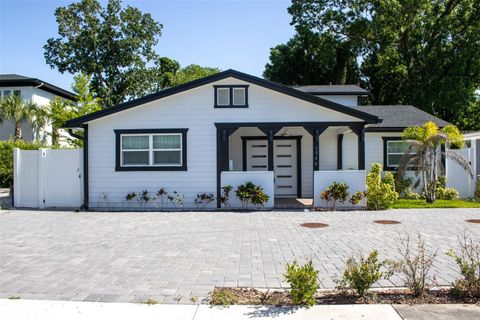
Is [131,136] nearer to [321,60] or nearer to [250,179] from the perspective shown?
[250,179]

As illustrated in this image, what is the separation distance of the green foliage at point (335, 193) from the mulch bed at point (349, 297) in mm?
8353

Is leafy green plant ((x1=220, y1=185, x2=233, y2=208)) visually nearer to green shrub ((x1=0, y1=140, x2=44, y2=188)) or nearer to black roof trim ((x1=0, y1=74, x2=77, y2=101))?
green shrub ((x1=0, y1=140, x2=44, y2=188))

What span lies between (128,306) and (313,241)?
4690 mm

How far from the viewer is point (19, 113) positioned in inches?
1131

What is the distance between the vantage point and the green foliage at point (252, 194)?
537 inches

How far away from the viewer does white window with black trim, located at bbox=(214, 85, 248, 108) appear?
47.5 ft

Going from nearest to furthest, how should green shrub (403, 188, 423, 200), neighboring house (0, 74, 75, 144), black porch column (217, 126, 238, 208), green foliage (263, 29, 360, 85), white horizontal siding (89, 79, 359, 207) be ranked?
black porch column (217, 126, 238, 208) → white horizontal siding (89, 79, 359, 207) → green shrub (403, 188, 423, 200) → neighboring house (0, 74, 75, 144) → green foliage (263, 29, 360, 85)

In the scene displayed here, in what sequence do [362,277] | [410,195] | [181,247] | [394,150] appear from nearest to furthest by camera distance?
[362,277] < [181,247] < [410,195] < [394,150]

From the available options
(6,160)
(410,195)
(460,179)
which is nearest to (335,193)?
(410,195)

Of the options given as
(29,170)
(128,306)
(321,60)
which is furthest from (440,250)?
(321,60)

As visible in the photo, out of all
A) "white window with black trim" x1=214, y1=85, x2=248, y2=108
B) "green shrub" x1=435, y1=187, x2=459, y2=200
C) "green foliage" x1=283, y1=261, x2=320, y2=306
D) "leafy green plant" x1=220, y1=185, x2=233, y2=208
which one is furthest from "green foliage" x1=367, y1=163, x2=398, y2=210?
"green foliage" x1=283, y1=261, x2=320, y2=306

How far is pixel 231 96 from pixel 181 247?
7489 millimetres

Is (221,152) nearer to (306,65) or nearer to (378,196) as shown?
(378,196)

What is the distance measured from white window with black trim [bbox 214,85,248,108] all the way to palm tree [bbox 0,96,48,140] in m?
20.1
